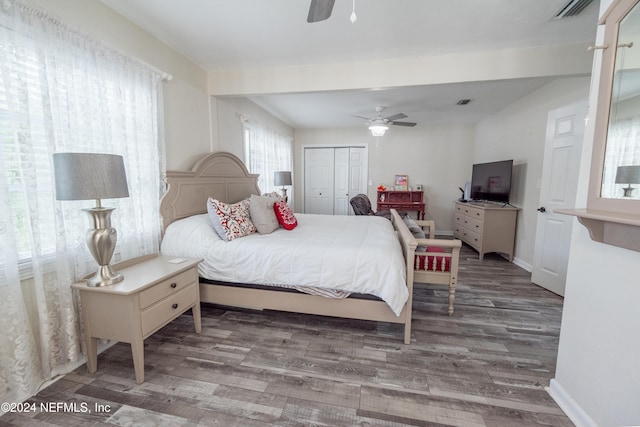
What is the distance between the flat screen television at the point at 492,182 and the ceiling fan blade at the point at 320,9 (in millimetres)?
3888

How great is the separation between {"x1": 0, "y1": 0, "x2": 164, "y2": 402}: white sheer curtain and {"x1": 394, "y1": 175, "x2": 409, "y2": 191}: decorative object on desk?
17.0 feet

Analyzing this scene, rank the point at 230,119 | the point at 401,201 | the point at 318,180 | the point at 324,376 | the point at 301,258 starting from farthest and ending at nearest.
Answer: the point at 318,180 < the point at 401,201 < the point at 230,119 < the point at 301,258 < the point at 324,376

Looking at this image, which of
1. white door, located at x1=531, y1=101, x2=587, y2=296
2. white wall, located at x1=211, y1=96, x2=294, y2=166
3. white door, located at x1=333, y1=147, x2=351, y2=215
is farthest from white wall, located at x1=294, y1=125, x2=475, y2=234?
white door, located at x1=531, y1=101, x2=587, y2=296

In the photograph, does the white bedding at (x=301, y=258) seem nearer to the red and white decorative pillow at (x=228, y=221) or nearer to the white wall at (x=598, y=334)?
the red and white decorative pillow at (x=228, y=221)

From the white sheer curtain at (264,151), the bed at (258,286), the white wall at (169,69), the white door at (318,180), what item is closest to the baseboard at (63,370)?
the bed at (258,286)

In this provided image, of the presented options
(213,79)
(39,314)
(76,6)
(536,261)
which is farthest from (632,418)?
(213,79)

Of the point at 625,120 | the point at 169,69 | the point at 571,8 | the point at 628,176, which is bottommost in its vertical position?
the point at 628,176

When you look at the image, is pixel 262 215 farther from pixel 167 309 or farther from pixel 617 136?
pixel 617 136

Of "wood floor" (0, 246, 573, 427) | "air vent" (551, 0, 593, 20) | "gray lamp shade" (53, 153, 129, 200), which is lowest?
"wood floor" (0, 246, 573, 427)

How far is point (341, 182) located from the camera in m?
6.36

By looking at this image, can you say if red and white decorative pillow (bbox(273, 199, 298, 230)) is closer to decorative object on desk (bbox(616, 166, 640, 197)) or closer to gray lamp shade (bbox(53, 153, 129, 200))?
gray lamp shade (bbox(53, 153, 129, 200))

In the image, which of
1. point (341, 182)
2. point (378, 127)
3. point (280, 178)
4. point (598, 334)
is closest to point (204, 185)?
point (280, 178)

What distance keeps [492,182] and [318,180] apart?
3.67m

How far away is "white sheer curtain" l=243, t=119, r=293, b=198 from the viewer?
4.14 m
